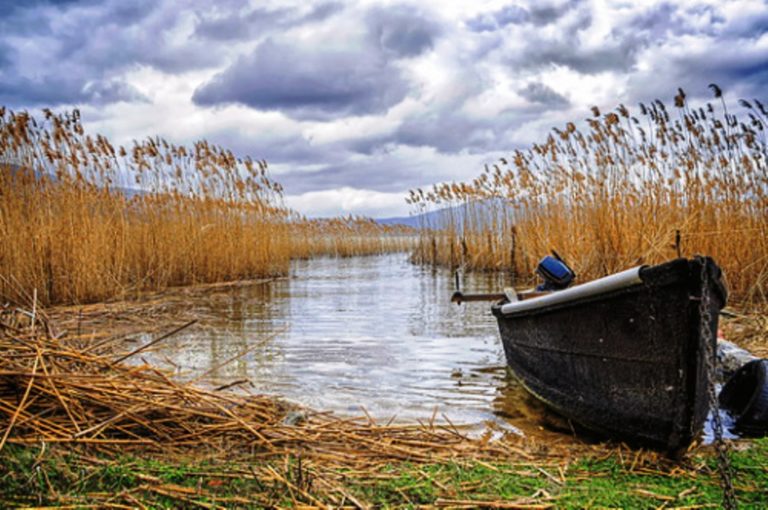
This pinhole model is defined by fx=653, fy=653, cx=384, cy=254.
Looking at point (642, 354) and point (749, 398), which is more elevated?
point (642, 354)

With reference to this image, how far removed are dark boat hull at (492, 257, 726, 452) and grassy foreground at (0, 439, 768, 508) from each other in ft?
1.44

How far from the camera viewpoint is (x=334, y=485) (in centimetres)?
296

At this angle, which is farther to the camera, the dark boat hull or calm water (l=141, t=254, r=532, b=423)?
calm water (l=141, t=254, r=532, b=423)

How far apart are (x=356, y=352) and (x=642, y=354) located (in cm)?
432

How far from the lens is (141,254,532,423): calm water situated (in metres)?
5.50

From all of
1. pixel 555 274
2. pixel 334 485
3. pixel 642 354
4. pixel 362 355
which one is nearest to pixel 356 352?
pixel 362 355

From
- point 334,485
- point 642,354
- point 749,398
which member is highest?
point 642,354

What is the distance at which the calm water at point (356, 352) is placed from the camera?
550cm

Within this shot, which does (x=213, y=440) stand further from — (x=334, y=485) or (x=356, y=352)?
(x=356, y=352)

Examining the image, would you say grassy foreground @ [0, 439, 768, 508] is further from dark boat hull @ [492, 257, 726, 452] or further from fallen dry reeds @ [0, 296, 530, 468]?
dark boat hull @ [492, 257, 726, 452]

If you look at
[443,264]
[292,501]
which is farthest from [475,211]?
[292,501]

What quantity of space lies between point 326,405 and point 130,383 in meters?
1.80

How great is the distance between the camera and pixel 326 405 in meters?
5.25

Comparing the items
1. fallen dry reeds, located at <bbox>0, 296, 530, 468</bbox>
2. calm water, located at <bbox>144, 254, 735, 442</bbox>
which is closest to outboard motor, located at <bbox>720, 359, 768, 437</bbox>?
calm water, located at <bbox>144, 254, 735, 442</bbox>
